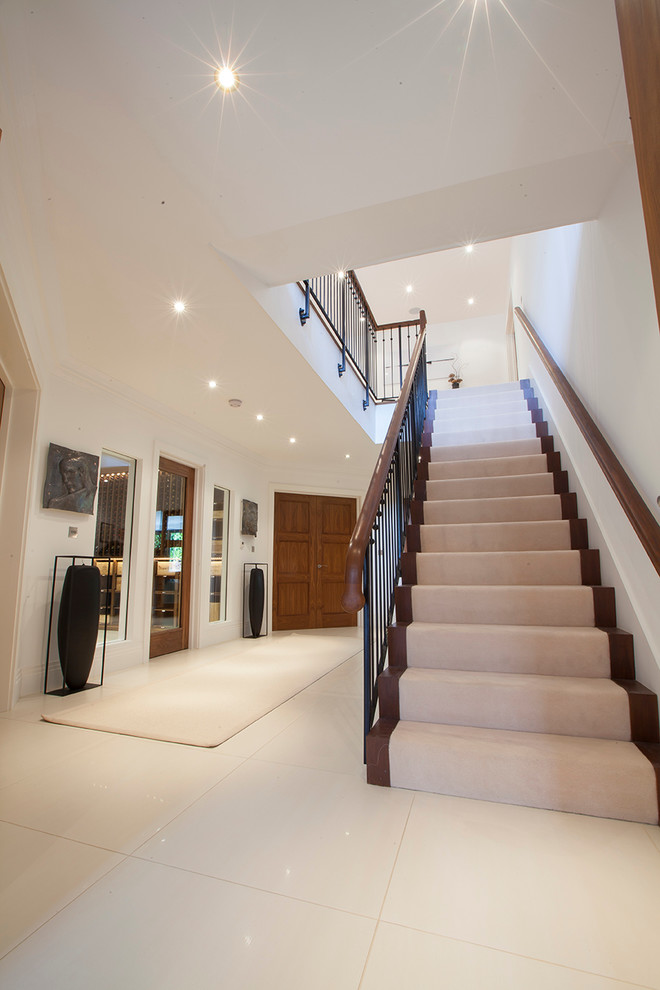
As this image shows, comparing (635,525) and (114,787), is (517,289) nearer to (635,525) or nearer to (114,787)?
(635,525)

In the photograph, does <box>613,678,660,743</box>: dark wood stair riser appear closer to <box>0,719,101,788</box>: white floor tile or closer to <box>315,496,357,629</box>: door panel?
<box>0,719,101,788</box>: white floor tile

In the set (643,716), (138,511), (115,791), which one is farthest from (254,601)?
(643,716)

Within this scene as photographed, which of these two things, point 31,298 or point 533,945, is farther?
point 31,298

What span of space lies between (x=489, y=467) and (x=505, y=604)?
4.95ft

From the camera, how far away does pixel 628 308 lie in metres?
2.00

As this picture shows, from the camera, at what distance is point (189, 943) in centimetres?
113

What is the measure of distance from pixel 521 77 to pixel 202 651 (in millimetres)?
5276

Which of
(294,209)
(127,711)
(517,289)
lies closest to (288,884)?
(127,711)

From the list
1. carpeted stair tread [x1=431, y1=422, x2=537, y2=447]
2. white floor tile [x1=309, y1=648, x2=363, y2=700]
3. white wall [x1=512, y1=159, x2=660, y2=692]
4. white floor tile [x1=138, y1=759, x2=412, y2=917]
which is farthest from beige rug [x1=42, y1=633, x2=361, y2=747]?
carpeted stair tread [x1=431, y1=422, x2=537, y2=447]

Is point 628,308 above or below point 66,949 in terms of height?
above

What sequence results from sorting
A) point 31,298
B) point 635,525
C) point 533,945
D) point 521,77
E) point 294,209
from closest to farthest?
1. point 533,945
2. point 521,77
3. point 635,525
4. point 294,209
5. point 31,298

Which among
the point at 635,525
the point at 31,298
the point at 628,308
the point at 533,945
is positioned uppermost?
the point at 31,298

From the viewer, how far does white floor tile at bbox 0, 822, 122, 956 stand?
1.22m


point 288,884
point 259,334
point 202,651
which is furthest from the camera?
point 202,651
